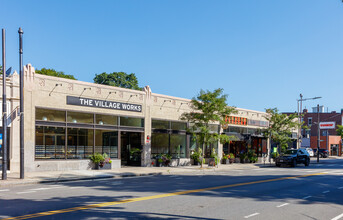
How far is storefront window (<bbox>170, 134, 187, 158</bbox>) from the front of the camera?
97.7ft

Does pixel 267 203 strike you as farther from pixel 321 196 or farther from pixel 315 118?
pixel 315 118

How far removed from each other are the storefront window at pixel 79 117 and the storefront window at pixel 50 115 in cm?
48

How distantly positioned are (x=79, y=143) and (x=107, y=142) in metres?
2.38

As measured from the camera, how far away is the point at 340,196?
13.3 m

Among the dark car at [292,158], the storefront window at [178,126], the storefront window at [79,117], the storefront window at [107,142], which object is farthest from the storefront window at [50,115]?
the dark car at [292,158]

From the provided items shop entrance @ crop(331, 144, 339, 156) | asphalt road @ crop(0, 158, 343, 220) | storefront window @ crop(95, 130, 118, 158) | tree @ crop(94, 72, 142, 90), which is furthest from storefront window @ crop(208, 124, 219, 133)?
shop entrance @ crop(331, 144, 339, 156)

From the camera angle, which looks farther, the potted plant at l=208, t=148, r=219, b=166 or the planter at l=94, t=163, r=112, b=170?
the potted plant at l=208, t=148, r=219, b=166

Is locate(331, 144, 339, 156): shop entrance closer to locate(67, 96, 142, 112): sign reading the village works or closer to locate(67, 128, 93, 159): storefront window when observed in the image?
locate(67, 96, 142, 112): sign reading the village works

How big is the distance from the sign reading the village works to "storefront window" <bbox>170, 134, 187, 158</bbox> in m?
4.87

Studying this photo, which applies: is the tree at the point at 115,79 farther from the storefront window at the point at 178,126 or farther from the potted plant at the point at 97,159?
the potted plant at the point at 97,159

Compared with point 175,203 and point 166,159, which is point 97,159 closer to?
point 166,159

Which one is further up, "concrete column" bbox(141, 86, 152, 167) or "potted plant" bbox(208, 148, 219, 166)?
"concrete column" bbox(141, 86, 152, 167)

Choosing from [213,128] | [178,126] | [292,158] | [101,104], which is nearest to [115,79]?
[213,128]

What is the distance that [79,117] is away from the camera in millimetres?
23312
